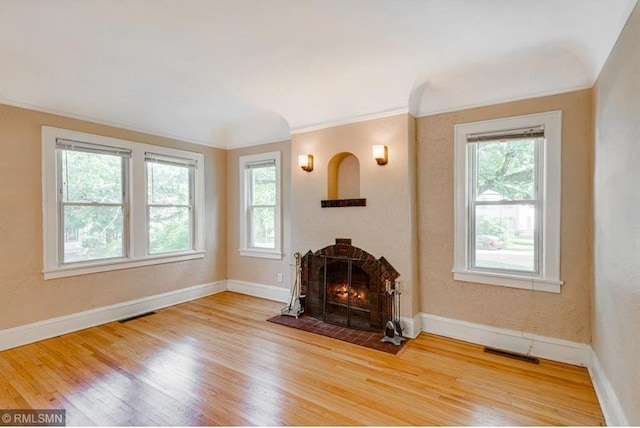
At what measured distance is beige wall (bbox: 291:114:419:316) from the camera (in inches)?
133

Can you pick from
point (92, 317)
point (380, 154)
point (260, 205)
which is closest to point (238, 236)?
point (260, 205)

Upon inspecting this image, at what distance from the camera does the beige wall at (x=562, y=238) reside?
2713mm

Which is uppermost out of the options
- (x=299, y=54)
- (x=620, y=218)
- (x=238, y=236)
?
(x=299, y=54)

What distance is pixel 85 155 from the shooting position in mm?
3713

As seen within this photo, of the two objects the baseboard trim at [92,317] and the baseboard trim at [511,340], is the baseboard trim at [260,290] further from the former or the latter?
the baseboard trim at [511,340]

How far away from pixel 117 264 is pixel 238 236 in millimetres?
1736

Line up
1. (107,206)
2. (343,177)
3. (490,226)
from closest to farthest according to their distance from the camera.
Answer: (490,226) < (107,206) < (343,177)

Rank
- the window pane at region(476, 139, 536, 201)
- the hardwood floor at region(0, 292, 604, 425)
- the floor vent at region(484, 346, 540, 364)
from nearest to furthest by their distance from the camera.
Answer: the hardwood floor at region(0, 292, 604, 425) → the floor vent at region(484, 346, 540, 364) → the window pane at region(476, 139, 536, 201)

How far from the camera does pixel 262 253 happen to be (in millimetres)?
4863

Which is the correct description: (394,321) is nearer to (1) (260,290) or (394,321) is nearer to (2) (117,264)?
(1) (260,290)

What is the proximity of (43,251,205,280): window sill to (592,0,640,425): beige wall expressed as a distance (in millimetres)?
4744

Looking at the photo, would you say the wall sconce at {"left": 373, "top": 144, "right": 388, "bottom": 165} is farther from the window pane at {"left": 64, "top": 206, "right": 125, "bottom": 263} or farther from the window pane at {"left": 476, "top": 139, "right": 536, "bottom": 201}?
the window pane at {"left": 64, "top": 206, "right": 125, "bottom": 263}

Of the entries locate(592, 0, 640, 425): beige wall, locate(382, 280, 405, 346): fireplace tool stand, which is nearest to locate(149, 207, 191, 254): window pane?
locate(382, 280, 405, 346): fireplace tool stand

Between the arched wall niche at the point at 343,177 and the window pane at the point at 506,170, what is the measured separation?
1.36 meters
